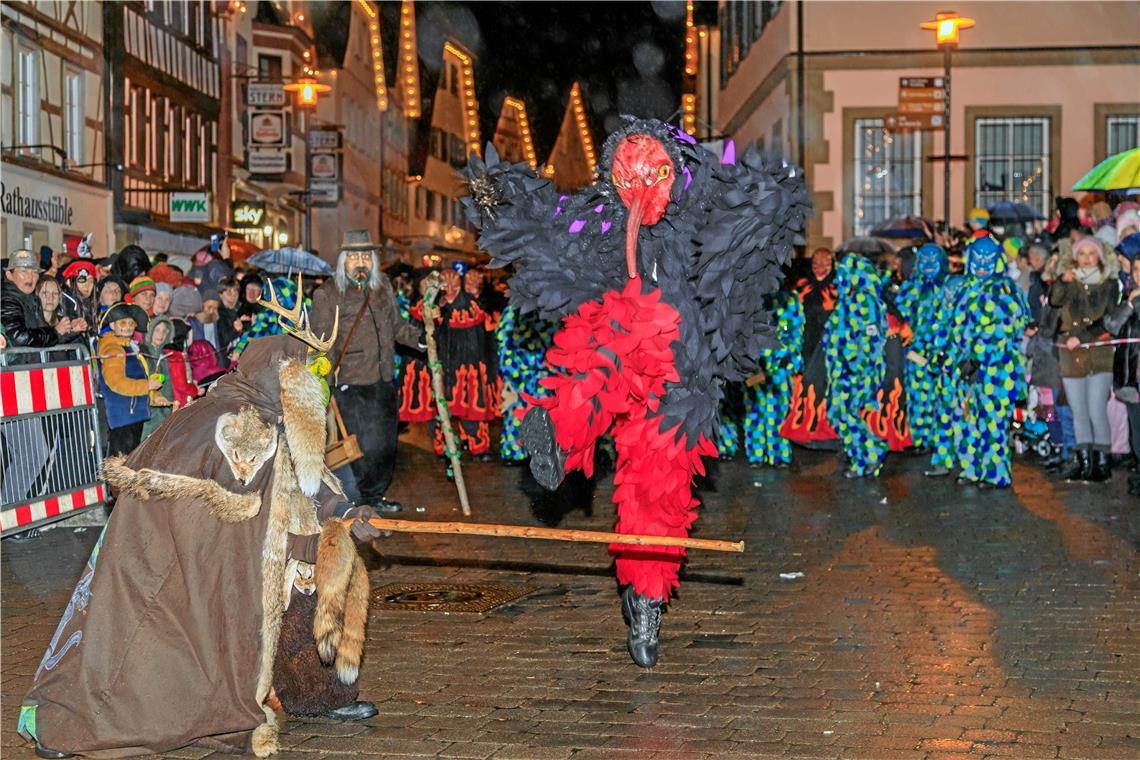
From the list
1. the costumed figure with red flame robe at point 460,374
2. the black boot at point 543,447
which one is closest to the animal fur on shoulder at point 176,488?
the black boot at point 543,447

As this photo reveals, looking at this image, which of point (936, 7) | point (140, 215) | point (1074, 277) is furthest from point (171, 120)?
point (1074, 277)

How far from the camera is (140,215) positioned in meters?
33.1

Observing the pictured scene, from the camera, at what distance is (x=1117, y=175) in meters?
16.3

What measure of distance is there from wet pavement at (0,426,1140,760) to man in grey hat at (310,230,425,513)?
0.72m

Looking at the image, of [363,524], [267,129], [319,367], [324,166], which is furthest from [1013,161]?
[324,166]

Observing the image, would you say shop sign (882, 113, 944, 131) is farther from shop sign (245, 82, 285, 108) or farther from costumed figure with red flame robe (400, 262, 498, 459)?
shop sign (245, 82, 285, 108)

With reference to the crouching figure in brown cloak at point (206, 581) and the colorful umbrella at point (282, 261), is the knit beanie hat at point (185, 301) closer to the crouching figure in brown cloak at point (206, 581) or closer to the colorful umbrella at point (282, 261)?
the colorful umbrella at point (282, 261)

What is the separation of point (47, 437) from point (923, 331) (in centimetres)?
752

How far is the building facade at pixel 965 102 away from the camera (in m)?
27.8

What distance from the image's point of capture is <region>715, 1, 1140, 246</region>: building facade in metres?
27.8

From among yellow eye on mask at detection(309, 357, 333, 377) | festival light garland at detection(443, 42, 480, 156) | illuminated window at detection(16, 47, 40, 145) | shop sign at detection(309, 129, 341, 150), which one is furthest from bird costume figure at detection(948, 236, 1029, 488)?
shop sign at detection(309, 129, 341, 150)

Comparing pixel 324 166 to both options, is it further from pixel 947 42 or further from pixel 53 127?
pixel 947 42

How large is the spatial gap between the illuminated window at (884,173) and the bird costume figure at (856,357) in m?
14.4

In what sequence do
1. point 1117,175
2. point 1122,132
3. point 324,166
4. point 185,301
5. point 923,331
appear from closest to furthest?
point 923,331, point 185,301, point 1117,175, point 1122,132, point 324,166
